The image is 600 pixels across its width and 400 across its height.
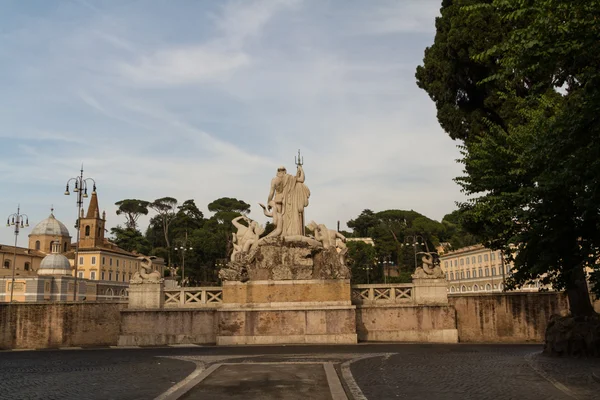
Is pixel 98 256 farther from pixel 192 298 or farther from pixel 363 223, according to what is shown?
pixel 192 298

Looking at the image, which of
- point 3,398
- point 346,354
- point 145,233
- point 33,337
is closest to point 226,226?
point 145,233

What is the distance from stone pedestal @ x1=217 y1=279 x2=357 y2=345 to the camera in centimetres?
2369

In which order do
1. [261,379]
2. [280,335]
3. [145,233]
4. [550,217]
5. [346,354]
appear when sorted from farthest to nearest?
Result: [145,233]
[280,335]
[346,354]
[550,217]
[261,379]

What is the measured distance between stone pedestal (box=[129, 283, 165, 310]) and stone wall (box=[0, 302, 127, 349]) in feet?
2.54

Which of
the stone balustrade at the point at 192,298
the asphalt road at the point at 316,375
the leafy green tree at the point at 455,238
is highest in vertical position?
the leafy green tree at the point at 455,238

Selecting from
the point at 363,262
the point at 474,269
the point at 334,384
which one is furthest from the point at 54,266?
the point at 334,384

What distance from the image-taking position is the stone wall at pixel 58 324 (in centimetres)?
2553

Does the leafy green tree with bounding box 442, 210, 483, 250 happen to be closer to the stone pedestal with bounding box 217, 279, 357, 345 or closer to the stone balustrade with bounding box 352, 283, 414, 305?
the stone balustrade with bounding box 352, 283, 414, 305

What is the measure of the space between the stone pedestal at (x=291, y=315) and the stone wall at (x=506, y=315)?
18.0 feet

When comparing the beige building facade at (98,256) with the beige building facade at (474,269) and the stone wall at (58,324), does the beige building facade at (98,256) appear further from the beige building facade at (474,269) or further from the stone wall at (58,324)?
the stone wall at (58,324)

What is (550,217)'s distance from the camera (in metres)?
16.5

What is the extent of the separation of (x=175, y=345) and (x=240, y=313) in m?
3.32

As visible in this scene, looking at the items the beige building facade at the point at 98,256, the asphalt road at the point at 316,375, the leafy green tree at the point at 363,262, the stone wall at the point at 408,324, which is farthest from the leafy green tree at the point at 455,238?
the asphalt road at the point at 316,375

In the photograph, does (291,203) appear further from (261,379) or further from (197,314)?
(261,379)
